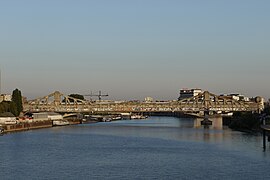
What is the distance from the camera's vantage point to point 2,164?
2177 cm

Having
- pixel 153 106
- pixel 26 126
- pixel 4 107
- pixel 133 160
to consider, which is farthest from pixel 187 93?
pixel 133 160

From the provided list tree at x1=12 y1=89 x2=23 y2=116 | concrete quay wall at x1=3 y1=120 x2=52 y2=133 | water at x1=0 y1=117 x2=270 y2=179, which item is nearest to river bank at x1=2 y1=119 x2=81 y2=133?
concrete quay wall at x1=3 y1=120 x2=52 y2=133

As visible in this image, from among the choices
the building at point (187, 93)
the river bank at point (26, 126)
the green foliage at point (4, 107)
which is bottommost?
the river bank at point (26, 126)

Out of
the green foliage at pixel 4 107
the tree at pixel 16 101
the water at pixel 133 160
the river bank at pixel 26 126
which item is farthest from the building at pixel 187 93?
the water at pixel 133 160

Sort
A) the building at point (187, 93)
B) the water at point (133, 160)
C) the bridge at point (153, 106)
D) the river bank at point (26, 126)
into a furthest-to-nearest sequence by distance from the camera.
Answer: the building at point (187, 93), the bridge at point (153, 106), the river bank at point (26, 126), the water at point (133, 160)

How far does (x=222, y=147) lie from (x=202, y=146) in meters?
1.09

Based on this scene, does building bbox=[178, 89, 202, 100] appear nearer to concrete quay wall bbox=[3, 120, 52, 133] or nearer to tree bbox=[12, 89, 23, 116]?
concrete quay wall bbox=[3, 120, 52, 133]

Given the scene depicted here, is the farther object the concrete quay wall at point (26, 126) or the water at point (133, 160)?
the concrete quay wall at point (26, 126)

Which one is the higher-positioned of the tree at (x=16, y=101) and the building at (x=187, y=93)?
the building at (x=187, y=93)

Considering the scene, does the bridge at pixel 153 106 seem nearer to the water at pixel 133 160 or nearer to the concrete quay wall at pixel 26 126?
the concrete quay wall at pixel 26 126

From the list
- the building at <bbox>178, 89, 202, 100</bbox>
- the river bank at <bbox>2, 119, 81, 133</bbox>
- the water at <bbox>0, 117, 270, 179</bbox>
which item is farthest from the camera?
the building at <bbox>178, 89, 202, 100</bbox>

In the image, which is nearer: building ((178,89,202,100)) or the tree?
the tree

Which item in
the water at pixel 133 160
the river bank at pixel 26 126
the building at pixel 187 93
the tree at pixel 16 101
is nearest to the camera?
the water at pixel 133 160

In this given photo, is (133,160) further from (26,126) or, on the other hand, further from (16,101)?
(16,101)
